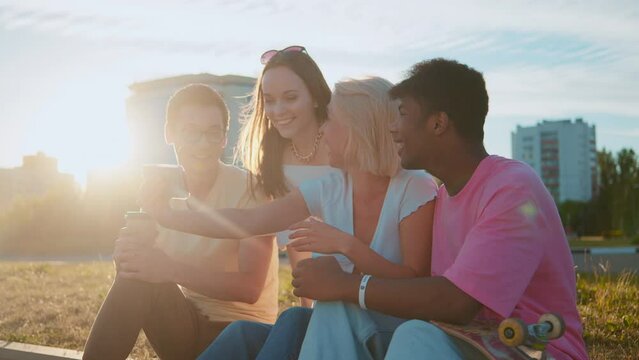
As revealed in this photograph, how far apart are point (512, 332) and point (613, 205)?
55.8 m

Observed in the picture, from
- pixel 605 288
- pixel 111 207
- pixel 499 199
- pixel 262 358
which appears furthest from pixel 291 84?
pixel 111 207

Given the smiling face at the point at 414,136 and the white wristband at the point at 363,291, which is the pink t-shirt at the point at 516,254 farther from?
the white wristband at the point at 363,291

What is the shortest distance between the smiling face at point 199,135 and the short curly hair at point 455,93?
151 cm

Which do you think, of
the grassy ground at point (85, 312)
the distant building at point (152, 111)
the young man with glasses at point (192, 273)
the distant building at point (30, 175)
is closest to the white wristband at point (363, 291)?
the young man with glasses at point (192, 273)

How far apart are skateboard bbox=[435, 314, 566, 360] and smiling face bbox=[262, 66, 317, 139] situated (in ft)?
8.41

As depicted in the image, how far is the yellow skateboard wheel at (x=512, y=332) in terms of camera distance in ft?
6.86

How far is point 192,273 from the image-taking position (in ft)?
11.6

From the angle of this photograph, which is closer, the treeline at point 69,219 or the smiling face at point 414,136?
the smiling face at point 414,136

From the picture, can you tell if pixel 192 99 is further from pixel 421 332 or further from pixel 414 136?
pixel 421 332

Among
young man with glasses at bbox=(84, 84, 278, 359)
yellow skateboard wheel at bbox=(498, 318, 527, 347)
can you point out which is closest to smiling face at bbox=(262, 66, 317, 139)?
young man with glasses at bbox=(84, 84, 278, 359)

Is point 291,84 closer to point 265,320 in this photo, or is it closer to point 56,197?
point 265,320

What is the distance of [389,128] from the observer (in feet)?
9.52

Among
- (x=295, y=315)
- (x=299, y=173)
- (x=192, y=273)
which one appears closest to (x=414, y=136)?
(x=295, y=315)

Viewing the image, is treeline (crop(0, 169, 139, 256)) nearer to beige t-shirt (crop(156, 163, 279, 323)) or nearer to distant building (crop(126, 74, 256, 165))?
distant building (crop(126, 74, 256, 165))
